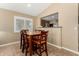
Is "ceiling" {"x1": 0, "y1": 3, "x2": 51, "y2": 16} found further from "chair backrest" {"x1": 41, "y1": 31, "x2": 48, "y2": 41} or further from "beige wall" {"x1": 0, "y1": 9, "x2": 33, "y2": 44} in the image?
"chair backrest" {"x1": 41, "y1": 31, "x2": 48, "y2": 41}

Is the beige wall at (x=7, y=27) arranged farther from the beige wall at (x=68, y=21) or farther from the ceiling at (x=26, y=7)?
the beige wall at (x=68, y=21)

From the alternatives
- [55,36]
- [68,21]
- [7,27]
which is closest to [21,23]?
[7,27]

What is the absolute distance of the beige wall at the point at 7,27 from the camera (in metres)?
2.09

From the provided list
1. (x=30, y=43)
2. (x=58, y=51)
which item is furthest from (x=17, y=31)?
(x=58, y=51)

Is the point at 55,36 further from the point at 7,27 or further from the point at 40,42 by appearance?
the point at 7,27

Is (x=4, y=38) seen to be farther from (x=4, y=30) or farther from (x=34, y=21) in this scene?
(x=34, y=21)

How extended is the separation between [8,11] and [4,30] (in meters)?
0.44

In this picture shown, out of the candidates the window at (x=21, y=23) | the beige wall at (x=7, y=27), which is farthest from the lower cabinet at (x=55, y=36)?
the beige wall at (x=7, y=27)

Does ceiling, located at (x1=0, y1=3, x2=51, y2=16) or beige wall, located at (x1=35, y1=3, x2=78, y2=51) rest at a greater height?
ceiling, located at (x1=0, y1=3, x2=51, y2=16)

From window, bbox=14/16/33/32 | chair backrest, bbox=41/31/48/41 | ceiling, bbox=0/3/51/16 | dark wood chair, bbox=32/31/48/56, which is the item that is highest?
ceiling, bbox=0/3/51/16

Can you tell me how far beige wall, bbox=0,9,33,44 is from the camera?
82.1 inches

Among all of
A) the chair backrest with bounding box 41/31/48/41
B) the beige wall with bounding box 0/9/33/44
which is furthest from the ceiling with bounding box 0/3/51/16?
the chair backrest with bounding box 41/31/48/41

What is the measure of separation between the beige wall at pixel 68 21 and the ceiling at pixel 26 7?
10cm

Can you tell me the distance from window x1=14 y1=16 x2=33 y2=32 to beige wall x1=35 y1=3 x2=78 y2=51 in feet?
0.57
